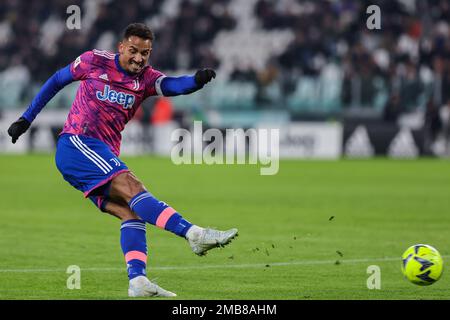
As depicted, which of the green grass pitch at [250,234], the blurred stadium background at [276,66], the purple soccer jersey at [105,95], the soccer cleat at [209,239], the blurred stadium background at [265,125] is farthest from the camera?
the blurred stadium background at [276,66]

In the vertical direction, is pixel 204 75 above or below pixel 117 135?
above

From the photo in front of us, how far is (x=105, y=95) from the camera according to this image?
8.05m

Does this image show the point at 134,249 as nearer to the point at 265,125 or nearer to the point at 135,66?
the point at 135,66

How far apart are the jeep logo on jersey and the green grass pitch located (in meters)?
1.50

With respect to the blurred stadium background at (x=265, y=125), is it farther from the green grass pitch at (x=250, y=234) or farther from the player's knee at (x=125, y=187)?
the player's knee at (x=125, y=187)

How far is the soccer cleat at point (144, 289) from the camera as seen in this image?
24.5ft

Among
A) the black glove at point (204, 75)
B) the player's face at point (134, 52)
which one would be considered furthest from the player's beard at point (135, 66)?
the black glove at point (204, 75)

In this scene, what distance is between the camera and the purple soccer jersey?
26.3ft

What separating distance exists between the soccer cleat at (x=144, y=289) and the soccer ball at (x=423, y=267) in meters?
1.90

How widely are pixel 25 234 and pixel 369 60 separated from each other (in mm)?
19469

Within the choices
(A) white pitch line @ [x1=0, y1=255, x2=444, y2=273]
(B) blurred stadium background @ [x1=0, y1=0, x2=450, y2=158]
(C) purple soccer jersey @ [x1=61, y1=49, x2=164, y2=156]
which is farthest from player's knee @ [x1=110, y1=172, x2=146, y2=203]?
(B) blurred stadium background @ [x1=0, y1=0, x2=450, y2=158]

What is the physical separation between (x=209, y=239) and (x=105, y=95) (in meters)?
1.59

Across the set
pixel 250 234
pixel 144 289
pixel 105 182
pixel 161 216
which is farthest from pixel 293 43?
pixel 144 289
